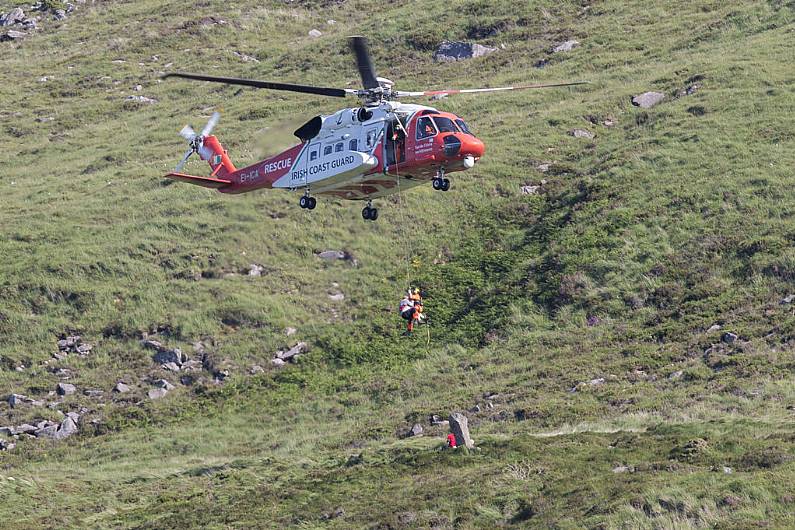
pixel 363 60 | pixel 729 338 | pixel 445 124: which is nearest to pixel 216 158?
pixel 363 60

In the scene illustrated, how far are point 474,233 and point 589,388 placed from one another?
14121mm

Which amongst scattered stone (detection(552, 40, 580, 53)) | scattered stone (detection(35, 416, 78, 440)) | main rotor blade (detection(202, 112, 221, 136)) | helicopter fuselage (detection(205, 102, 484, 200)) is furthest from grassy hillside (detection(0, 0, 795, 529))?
main rotor blade (detection(202, 112, 221, 136))

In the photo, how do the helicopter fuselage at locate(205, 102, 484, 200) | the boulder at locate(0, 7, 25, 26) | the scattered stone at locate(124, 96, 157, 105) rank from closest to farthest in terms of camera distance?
the helicopter fuselage at locate(205, 102, 484, 200) < the scattered stone at locate(124, 96, 157, 105) < the boulder at locate(0, 7, 25, 26)

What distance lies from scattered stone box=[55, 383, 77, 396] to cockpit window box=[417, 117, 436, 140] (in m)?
17.6

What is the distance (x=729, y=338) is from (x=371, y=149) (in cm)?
1406

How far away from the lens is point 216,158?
126 ft

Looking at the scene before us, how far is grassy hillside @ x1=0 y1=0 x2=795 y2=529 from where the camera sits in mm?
30422

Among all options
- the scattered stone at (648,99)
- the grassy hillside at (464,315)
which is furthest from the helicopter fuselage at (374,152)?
the scattered stone at (648,99)

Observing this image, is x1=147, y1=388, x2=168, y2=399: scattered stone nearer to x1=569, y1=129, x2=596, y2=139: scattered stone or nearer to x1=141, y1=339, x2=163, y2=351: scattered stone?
x1=141, y1=339, x2=163, y2=351: scattered stone

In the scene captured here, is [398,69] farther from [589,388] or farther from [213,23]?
[589,388]

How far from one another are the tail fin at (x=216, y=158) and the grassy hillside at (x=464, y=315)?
3019mm

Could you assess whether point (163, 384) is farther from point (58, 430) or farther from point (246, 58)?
point (246, 58)

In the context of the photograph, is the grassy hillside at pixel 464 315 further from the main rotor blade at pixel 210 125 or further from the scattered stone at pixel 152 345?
the main rotor blade at pixel 210 125

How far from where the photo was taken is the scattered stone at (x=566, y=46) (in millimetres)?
71000
